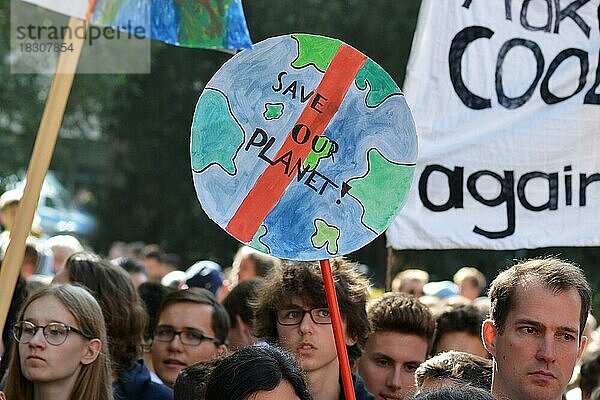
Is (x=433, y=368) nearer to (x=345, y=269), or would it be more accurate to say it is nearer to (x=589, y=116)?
(x=345, y=269)

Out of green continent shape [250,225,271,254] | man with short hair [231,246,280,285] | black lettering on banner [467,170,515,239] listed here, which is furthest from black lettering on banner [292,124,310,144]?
man with short hair [231,246,280,285]

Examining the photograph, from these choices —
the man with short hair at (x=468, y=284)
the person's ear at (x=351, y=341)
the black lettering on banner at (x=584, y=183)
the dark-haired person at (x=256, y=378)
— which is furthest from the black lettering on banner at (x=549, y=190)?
the man with short hair at (x=468, y=284)

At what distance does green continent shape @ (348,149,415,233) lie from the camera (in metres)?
4.09

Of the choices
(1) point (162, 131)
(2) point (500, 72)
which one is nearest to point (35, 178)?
(2) point (500, 72)

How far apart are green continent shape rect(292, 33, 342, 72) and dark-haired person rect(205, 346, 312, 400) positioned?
3.28 feet

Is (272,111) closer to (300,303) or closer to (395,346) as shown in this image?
(300,303)

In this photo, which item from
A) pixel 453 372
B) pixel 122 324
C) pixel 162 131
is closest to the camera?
pixel 453 372

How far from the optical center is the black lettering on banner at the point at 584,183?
535 cm

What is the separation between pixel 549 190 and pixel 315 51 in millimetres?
1717

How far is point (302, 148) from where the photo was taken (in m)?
4.07

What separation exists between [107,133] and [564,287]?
2155cm

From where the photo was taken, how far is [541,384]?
153 inches

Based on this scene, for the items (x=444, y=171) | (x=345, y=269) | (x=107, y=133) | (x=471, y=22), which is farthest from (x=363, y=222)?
(x=107, y=133)

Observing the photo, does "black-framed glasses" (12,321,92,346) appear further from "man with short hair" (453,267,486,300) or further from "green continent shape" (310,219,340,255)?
"man with short hair" (453,267,486,300)
